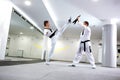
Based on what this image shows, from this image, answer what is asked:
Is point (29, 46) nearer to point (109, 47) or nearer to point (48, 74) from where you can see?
point (109, 47)

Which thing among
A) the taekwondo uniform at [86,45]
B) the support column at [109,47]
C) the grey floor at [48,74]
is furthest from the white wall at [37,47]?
the support column at [109,47]

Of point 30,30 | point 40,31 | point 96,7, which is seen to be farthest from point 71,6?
point 40,31

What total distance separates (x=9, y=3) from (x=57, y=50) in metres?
9.23

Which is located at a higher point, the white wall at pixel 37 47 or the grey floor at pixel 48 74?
the white wall at pixel 37 47

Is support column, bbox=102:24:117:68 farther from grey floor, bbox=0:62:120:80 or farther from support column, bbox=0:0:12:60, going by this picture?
support column, bbox=0:0:12:60

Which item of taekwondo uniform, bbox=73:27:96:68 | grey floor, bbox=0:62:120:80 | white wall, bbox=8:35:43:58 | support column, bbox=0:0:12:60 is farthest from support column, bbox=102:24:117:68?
white wall, bbox=8:35:43:58

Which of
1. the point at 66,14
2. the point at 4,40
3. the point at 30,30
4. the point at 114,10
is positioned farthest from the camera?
the point at 30,30

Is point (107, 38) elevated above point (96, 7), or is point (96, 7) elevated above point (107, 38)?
point (96, 7)

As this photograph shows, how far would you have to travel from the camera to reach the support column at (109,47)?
6.20m

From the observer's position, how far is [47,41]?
1031cm

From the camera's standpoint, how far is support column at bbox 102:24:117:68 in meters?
6.20

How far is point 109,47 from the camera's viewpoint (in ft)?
20.6

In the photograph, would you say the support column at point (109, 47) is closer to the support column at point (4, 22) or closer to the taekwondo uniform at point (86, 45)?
the taekwondo uniform at point (86, 45)

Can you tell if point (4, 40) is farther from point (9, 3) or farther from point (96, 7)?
point (96, 7)
